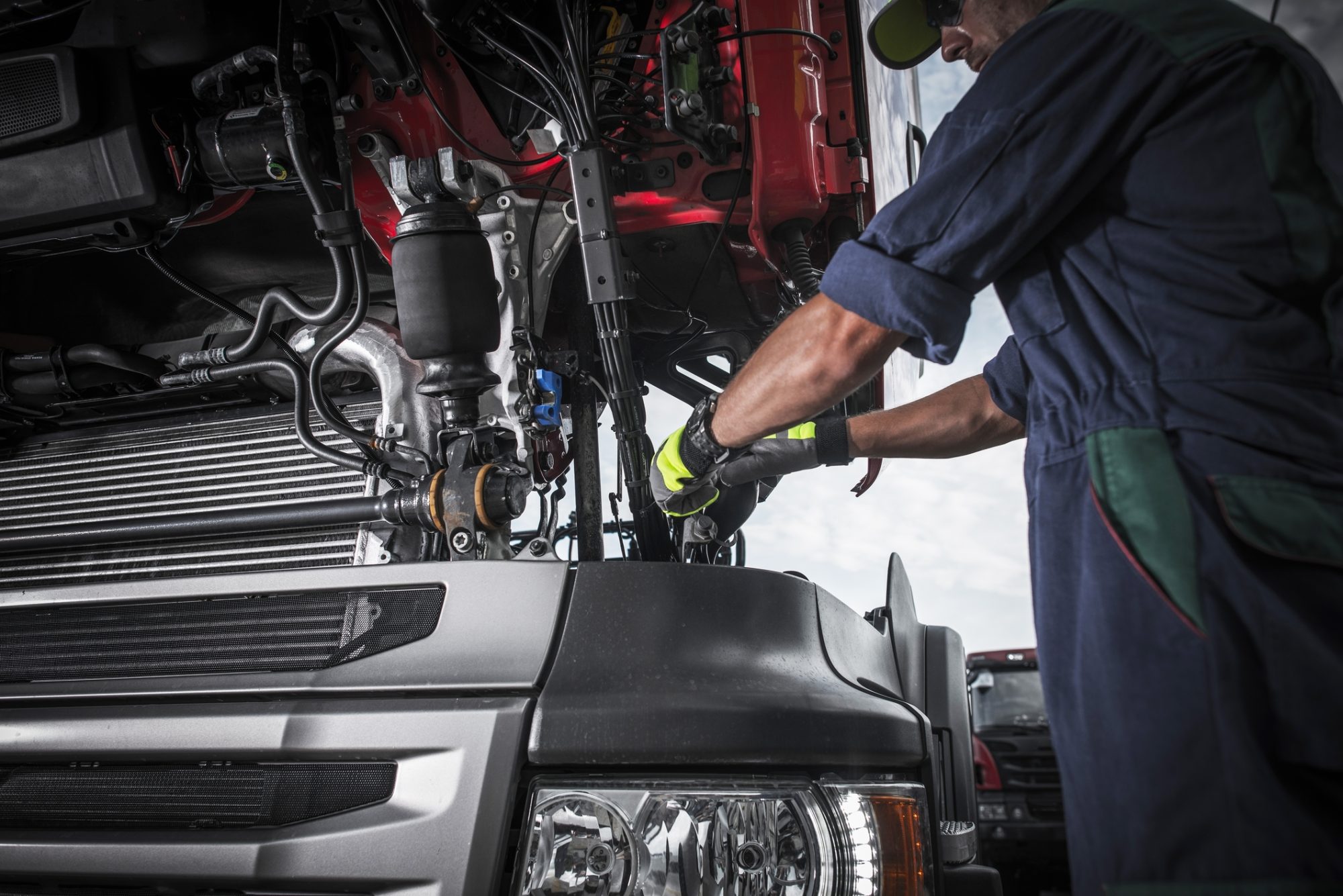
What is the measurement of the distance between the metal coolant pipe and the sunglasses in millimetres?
1178

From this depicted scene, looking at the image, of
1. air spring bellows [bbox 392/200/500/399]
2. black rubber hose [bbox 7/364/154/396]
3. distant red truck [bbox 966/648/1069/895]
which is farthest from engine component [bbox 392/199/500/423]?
distant red truck [bbox 966/648/1069/895]

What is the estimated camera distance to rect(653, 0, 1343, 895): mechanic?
0.97 m

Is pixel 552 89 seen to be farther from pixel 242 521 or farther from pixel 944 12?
pixel 242 521

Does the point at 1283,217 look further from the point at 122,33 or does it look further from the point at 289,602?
the point at 122,33

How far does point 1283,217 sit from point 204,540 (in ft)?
6.79

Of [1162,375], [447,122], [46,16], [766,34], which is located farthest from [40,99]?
[1162,375]

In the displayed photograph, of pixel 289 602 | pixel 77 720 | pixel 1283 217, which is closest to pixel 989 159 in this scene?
pixel 1283 217

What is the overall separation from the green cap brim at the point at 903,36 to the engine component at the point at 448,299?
0.89 m

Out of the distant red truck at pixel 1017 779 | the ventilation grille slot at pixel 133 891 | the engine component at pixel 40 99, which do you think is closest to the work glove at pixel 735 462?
the ventilation grille slot at pixel 133 891

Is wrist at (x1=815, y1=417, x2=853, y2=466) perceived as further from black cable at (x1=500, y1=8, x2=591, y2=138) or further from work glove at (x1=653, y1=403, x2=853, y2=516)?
black cable at (x1=500, y1=8, x2=591, y2=138)

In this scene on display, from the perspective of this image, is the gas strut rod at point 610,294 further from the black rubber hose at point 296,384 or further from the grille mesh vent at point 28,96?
the grille mesh vent at point 28,96

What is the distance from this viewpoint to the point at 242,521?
6.52 ft

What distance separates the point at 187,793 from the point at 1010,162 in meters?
1.29

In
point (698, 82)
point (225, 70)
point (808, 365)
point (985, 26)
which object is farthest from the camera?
point (225, 70)
